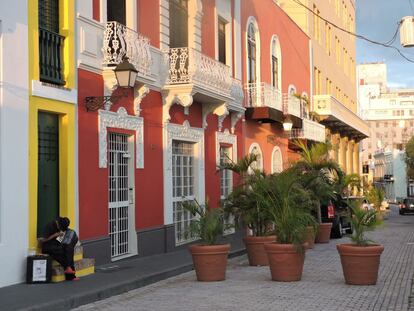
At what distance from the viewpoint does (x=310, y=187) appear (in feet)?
60.1

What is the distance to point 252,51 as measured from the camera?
2347 centimetres

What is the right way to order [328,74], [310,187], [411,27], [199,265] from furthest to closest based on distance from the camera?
1. [328,74]
2. [310,187]
3. [411,27]
4. [199,265]

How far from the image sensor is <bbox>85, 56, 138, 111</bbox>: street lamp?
39.3ft

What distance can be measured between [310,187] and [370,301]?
895 cm

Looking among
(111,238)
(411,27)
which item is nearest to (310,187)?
(411,27)

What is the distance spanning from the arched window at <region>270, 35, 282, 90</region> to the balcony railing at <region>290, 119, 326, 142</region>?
2.09 meters

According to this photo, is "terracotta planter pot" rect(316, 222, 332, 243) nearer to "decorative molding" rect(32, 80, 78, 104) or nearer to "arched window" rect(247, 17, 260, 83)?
"arched window" rect(247, 17, 260, 83)

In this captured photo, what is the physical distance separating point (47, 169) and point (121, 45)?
3.10m

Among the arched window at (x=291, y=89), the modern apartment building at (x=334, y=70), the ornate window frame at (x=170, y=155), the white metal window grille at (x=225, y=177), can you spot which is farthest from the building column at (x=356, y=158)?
the ornate window frame at (x=170, y=155)

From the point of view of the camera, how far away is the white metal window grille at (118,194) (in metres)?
13.5

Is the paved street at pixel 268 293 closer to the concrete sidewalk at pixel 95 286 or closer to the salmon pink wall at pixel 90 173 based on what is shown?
the concrete sidewalk at pixel 95 286

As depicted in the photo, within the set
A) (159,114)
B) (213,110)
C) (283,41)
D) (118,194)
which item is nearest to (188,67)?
(159,114)

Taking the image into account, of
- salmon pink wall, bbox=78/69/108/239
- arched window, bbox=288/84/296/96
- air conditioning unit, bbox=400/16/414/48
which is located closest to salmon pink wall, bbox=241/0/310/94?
arched window, bbox=288/84/296/96

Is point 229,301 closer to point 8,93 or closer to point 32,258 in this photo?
point 32,258
